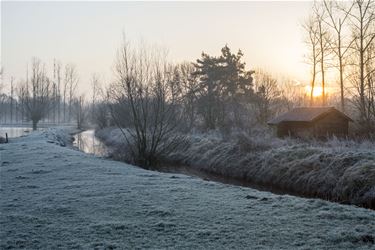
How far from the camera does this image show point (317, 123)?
26.8 m

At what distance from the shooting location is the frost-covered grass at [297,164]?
43.7 feet

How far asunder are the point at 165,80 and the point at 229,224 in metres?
14.4

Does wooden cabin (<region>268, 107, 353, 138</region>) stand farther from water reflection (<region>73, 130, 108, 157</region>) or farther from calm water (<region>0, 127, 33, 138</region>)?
calm water (<region>0, 127, 33, 138</region>)

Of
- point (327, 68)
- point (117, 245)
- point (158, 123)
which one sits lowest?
point (117, 245)

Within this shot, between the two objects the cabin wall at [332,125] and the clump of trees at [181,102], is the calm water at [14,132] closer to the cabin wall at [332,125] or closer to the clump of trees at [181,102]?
the clump of trees at [181,102]

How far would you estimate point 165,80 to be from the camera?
20812mm

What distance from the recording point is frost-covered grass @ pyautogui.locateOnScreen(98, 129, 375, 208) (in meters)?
13.3

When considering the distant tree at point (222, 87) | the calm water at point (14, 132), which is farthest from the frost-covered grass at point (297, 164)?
the calm water at point (14, 132)

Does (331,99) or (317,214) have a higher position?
(331,99)

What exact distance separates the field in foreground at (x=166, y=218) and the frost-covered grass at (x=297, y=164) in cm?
450

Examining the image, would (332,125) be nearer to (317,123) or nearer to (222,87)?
(317,123)

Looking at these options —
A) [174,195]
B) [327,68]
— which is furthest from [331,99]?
[174,195]

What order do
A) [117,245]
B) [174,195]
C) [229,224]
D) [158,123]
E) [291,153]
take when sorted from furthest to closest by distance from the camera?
[158,123] < [291,153] < [174,195] < [229,224] < [117,245]

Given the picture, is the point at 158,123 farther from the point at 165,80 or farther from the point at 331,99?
the point at 331,99
